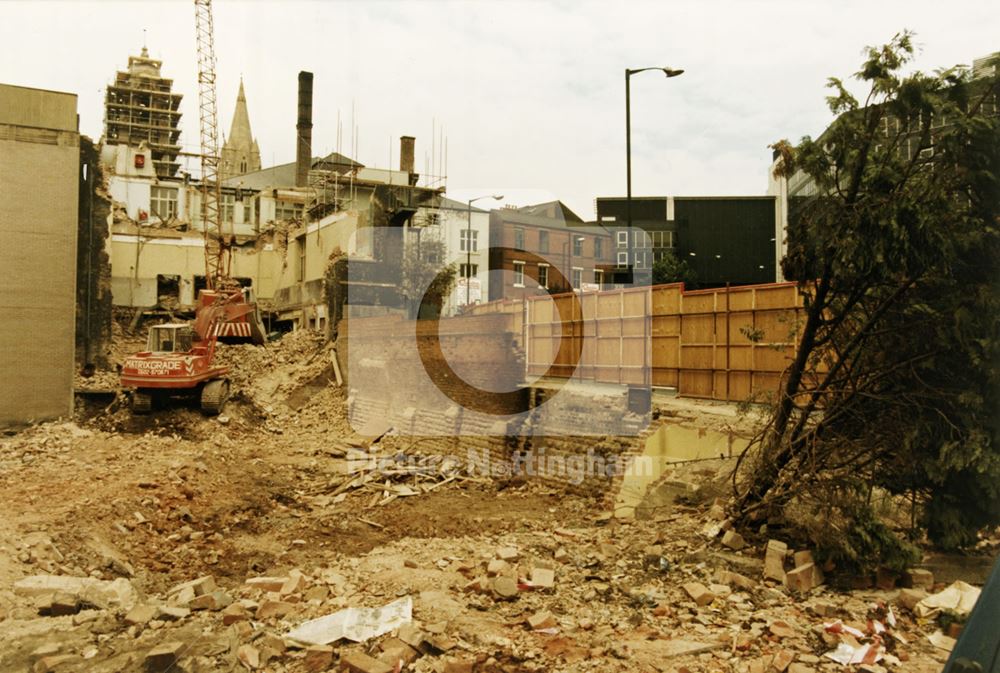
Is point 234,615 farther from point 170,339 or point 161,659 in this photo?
point 170,339

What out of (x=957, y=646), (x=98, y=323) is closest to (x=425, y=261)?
(x=98, y=323)

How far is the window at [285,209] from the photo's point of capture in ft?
145

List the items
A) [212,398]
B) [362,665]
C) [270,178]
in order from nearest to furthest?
1. [362,665]
2. [212,398]
3. [270,178]

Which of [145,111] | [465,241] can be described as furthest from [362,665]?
[145,111]

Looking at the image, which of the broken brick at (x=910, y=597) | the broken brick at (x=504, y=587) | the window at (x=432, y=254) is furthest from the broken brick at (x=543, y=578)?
the window at (x=432, y=254)

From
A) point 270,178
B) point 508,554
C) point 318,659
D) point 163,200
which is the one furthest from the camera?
point 270,178

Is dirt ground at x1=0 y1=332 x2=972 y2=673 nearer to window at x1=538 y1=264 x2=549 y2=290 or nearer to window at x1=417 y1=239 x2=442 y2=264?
window at x1=417 y1=239 x2=442 y2=264

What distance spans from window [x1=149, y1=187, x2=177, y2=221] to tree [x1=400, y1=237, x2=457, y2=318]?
20.1m

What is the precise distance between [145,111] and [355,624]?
262ft

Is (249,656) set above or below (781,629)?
below

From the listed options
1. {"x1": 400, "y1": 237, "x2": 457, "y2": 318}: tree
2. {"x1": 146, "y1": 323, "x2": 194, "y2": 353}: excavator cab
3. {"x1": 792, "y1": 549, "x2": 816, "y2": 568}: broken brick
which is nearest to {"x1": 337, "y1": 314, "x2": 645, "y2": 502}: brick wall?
{"x1": 146, "y1": 323, "x2": 194, "y2": 353}: excavator cab

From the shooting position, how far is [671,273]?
2802cm

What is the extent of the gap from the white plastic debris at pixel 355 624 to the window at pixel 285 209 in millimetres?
40700

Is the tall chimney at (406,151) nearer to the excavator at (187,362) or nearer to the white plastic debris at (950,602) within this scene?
the excavator at (187,362)
